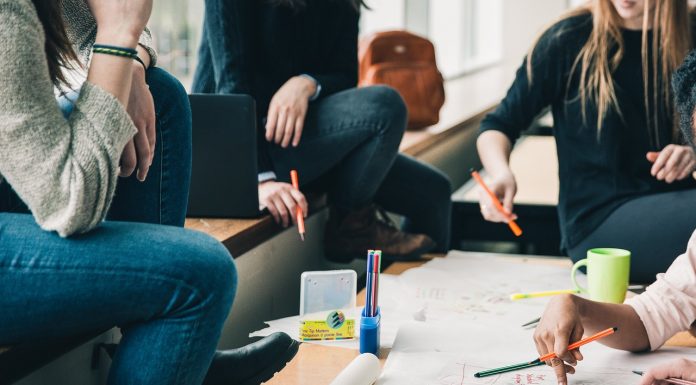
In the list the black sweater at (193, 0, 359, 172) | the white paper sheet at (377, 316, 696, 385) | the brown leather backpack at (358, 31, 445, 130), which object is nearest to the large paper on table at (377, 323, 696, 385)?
the white paper sheet at (377, 316, 696, 385)

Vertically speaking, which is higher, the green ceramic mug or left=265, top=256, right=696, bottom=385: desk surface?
the green ceramic mug

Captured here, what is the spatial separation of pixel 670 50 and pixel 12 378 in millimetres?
1443

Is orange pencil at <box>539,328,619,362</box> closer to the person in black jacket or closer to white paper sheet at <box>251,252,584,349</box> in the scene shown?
white paper sheet at <box>251,252,584,349</box>

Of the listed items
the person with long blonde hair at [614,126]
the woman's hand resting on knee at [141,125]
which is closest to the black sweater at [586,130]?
the person with long blonde hair at [614,126]

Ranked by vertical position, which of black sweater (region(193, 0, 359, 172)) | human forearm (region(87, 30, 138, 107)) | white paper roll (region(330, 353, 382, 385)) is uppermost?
human forearm (region(87, 30, 138, 107))

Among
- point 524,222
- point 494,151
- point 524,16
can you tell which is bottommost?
point 524,222

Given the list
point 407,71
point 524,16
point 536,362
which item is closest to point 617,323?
point 536,362

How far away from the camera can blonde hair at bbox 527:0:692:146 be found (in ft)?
5.97

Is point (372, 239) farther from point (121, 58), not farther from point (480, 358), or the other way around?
point (121, 58)

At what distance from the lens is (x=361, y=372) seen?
1153 mm

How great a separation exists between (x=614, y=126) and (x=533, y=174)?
1.05m

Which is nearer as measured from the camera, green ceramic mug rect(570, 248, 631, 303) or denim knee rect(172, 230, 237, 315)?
denim knee rect(172, 230, 237, 315)

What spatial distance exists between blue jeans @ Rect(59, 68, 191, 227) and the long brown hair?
0.17 metres

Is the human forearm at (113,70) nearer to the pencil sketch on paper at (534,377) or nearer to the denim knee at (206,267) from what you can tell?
the denim knee at (206,267)
